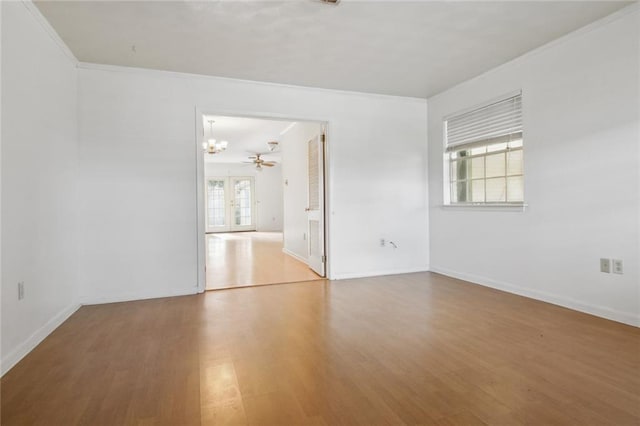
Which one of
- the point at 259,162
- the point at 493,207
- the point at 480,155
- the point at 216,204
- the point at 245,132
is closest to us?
the point at 493,207

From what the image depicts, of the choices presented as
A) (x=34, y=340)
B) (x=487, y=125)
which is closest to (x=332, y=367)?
(x=34, y=340)

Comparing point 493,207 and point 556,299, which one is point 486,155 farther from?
point 556,299

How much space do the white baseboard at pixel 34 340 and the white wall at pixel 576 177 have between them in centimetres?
418

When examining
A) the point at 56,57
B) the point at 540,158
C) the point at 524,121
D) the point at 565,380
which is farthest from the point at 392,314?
the point at 56,57

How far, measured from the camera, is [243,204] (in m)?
12.8

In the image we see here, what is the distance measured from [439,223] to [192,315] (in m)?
3.31

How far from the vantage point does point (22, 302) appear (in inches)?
89.0

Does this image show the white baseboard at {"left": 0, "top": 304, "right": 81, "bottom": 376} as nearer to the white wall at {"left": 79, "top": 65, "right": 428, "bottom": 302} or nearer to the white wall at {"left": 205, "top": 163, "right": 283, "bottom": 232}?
the white wall at {"left": 79, "top": 65, "right": 428, "bottom": 302}

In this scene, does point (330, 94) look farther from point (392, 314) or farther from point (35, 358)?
point (35, 358)

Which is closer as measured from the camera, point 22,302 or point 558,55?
point 22,302

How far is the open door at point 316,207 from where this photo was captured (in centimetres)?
453

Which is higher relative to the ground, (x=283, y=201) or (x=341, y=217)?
(x=283, y=201)

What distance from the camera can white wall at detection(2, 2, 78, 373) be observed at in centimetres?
212

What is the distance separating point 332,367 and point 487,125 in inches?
130
